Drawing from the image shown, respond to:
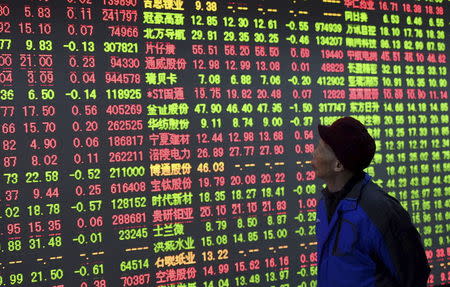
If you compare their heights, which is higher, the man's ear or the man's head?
the man's head

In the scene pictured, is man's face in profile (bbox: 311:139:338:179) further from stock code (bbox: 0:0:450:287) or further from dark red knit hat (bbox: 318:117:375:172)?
stock code (bbox: 0:0:450:287)

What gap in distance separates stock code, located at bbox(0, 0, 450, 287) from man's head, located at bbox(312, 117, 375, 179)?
1121mm

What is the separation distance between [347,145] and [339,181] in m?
0.14

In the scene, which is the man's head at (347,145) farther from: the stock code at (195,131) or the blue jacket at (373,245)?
the stock code at (195,131)

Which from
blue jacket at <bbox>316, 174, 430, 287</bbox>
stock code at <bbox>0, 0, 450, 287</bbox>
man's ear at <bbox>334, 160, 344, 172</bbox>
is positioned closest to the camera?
blue jacket at <bbox>316, 174, 430, 287</bbox>

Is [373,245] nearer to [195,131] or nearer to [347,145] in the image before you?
[347,145]

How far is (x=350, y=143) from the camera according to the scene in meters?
1.30

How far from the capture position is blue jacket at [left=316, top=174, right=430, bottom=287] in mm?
1256

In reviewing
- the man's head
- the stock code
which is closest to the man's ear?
the man's head

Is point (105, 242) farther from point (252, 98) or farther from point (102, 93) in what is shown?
A: point (252, 98)

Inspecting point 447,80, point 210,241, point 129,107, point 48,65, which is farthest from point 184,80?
point 447,80

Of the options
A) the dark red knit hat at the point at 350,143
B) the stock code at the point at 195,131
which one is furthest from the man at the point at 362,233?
the stock code at the point at 195,131

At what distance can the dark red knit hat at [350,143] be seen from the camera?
4.27 ft

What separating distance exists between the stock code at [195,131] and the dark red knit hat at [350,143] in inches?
45.6
